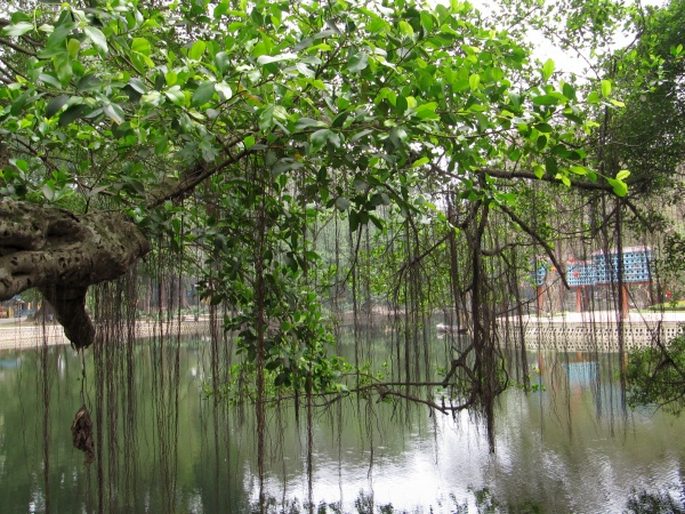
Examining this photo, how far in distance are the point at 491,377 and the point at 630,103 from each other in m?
1.59

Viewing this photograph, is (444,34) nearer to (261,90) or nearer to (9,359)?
→ (261,90)

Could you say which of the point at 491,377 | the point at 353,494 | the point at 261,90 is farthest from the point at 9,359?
the point at 261,90

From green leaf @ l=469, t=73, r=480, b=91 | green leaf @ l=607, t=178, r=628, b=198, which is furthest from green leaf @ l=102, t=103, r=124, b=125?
green leaf @ l=607, t=178, r=628, b=198

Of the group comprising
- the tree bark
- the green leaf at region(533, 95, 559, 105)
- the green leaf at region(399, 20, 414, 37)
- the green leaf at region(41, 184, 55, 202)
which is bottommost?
the tree bark

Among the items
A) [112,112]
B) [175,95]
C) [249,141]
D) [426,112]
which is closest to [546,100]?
[426,112]

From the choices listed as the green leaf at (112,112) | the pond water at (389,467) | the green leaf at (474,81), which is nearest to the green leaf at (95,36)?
the green leaf at (112,112)

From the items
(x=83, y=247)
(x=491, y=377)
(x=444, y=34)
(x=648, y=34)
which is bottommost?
(x=491, y=377)

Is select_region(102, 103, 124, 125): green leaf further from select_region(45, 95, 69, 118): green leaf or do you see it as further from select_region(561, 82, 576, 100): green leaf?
select_region(561, 82, 576, 100): green leaf

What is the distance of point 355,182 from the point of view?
1541 mm

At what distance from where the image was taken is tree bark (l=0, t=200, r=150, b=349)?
1438 mm

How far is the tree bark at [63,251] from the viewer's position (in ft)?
4.72

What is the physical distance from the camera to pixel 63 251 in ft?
5.14

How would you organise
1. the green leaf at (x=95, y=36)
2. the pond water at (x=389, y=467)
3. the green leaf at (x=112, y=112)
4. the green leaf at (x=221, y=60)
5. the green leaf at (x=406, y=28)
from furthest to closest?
the pond water at (x=389, y=467) < the green leaf at (x=406, y=28) < the green leaf at (x=221, y=60) < the green leaf at (x=112, y=112) < the green leaf at (x=95, y=36)

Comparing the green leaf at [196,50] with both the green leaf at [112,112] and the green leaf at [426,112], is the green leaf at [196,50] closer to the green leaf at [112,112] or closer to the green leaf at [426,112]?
the green leaf at [112,112]
